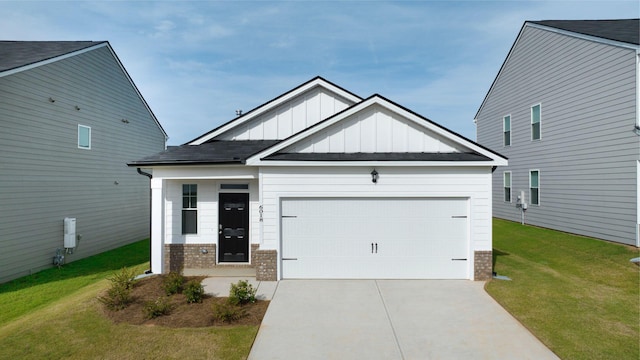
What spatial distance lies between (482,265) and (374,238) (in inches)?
115

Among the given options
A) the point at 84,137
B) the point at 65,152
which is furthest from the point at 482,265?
the point at 84,137

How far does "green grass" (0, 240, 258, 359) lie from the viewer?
554cm

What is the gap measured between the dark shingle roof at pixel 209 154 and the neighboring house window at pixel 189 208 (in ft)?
3.30

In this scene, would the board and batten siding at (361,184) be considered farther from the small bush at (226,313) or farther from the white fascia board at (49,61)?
the white fascia board at (49,61)

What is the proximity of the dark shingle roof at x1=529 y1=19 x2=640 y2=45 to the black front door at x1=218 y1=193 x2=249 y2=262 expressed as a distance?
1390 centimetres

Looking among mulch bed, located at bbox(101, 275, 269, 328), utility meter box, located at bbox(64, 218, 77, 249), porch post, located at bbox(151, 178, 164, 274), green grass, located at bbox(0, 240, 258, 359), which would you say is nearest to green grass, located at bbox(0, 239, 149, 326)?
green grass, located at bbox(0, 240, 258, 359)

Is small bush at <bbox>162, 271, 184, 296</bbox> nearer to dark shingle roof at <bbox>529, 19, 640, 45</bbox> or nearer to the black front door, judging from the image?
the black front door

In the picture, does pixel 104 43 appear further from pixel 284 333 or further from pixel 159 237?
pixel 284 333

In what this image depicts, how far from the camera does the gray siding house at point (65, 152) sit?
34.3 ft

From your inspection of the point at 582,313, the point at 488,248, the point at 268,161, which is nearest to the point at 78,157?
the point at 268,161

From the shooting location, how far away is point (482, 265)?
9180 mm

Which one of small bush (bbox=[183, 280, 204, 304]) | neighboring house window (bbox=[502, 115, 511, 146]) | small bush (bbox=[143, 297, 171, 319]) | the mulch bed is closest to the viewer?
the mulch bed

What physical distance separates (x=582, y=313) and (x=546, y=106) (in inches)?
483

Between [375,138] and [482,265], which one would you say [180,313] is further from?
[482,265]
